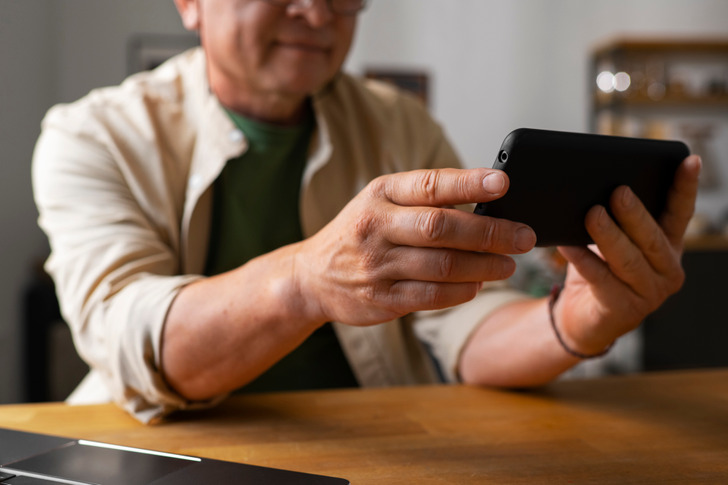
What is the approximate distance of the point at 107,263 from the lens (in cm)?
88

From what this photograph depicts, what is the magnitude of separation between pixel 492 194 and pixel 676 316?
3.20 metres

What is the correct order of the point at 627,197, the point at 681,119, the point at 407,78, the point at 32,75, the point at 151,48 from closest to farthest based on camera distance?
the point at 627,197
the point at 32,75
the point at 151,48
the point at 407,78
the point at 681,119

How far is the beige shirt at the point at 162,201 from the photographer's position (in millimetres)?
823

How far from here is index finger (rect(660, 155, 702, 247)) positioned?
0.72 m

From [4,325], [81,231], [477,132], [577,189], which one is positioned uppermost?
[577,189]

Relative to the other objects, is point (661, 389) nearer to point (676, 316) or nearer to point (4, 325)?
point (4, 325)

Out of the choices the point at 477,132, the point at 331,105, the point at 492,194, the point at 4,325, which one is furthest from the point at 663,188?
the point at 477,132

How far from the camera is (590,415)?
2.65 ft

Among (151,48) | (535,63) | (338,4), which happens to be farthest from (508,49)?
(338,4)

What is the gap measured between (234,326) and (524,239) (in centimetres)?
33

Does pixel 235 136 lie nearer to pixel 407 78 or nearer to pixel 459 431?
pixel 459 431

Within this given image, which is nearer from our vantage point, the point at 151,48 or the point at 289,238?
the point at 289,238

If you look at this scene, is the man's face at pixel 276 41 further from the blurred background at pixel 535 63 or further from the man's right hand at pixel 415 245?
the blurred background at pixel 535 63

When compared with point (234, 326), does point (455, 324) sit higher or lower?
lower
